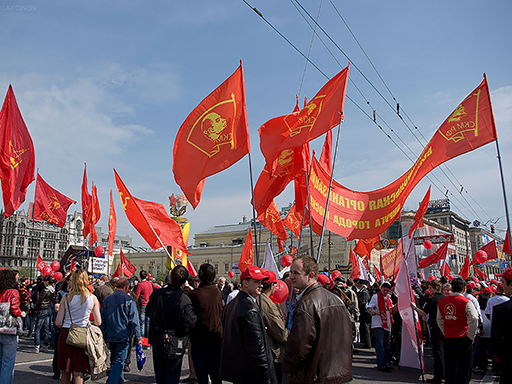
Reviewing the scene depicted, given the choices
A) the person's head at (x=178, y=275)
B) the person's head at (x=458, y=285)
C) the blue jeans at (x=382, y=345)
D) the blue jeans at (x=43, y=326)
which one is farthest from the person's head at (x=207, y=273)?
the blue jeans at (x=43, y=326)

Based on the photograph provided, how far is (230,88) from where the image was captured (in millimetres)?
8211

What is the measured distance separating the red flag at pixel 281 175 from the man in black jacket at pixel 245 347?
422 cm

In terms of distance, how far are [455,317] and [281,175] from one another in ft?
13.6

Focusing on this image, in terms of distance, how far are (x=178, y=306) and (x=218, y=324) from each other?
67 cm

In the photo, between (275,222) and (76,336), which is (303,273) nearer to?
(76,336)

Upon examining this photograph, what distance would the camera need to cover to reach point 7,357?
232 inches

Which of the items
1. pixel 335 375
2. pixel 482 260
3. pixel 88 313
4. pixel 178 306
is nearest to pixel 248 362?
pixel 335 375

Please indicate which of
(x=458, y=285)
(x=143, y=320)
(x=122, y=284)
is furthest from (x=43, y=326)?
(x=458, y=285)

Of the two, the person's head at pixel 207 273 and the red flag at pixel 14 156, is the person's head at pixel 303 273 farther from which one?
the red flag at pixel 14 156

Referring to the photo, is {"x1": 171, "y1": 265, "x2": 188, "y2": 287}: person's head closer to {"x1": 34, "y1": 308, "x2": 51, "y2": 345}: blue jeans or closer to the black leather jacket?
the black leather jacket

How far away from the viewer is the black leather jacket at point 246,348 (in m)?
4.32

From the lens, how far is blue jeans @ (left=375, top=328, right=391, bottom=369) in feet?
30.3

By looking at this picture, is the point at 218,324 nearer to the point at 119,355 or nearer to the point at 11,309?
the point at 119,355

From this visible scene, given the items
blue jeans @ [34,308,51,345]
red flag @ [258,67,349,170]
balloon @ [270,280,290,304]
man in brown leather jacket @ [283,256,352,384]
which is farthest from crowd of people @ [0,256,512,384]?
blue jeans @ [34,308,51,345]
